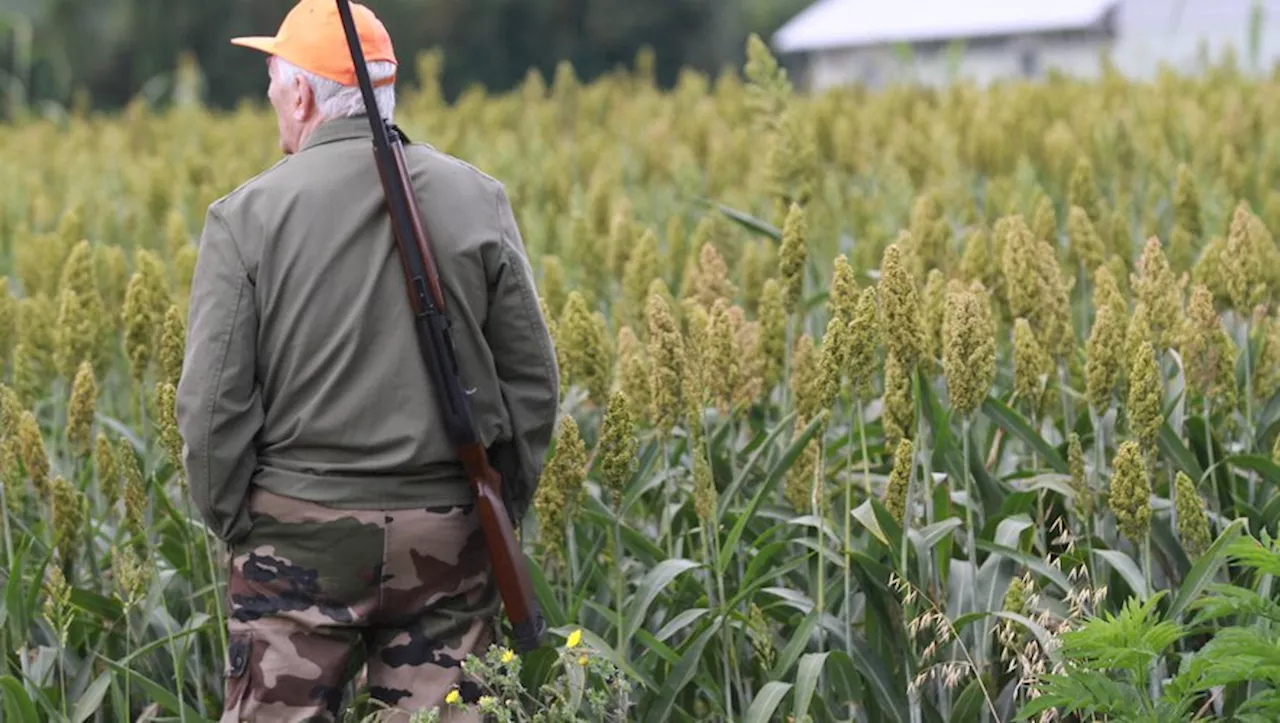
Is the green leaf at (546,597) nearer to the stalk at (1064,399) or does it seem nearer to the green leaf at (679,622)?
the green leaf at (679,622)

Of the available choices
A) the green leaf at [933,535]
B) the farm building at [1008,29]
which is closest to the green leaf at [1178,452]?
the green leaf at [933,535]

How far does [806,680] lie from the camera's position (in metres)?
4.11

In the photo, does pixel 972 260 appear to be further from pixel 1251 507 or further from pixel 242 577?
pixel 242 577

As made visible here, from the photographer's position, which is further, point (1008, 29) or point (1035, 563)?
point (1008, 29)

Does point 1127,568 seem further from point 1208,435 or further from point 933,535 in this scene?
point 1208,435

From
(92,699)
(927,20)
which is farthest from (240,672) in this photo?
(927,20)

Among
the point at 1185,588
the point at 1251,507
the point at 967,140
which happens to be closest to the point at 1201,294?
the point at 1251,507

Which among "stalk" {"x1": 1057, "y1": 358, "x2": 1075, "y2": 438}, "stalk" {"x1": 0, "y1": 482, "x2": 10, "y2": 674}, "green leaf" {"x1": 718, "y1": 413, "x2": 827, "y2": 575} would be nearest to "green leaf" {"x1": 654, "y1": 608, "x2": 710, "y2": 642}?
"green leaf" {"x1": 718, "y1": 413, "x2": 827, "y2": 575}

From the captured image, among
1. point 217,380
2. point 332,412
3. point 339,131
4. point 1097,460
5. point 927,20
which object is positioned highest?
point 339,131

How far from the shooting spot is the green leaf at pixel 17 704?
430cm

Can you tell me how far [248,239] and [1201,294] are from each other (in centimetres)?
213

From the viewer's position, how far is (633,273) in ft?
19.4

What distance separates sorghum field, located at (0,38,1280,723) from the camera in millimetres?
4141

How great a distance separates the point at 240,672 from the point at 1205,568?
6.31 ft
